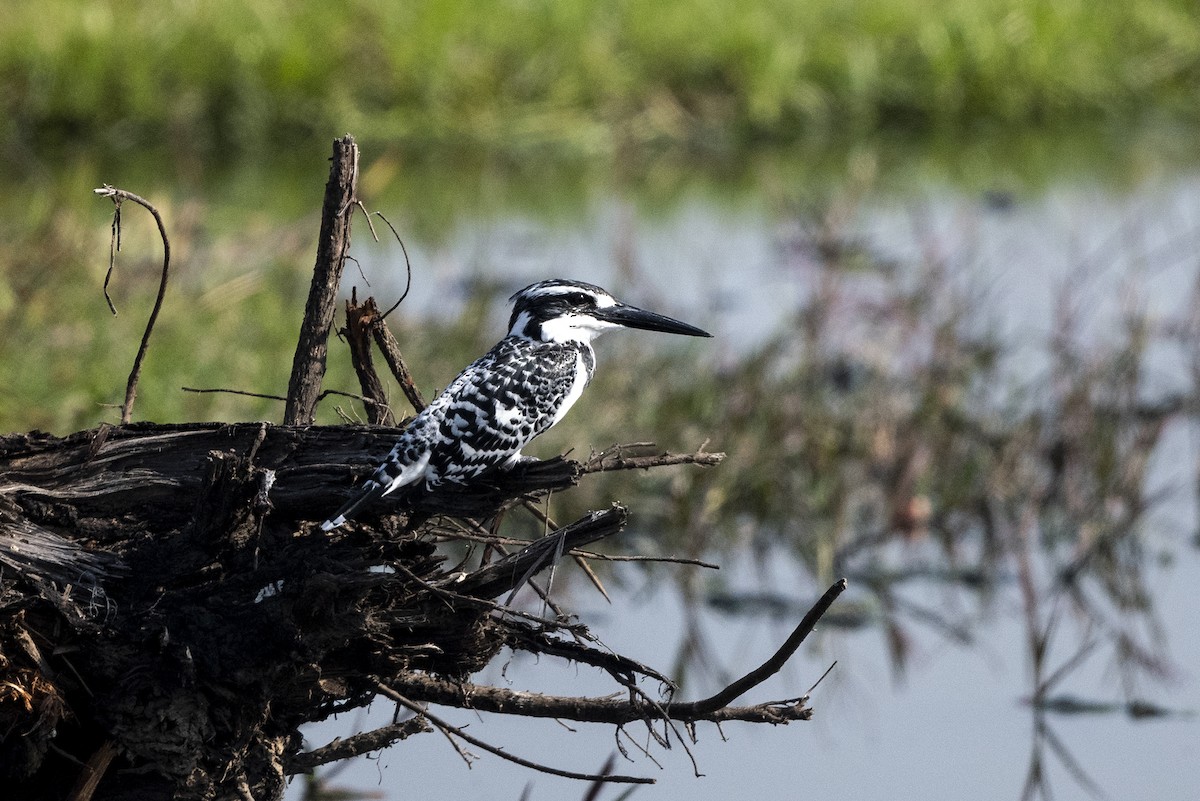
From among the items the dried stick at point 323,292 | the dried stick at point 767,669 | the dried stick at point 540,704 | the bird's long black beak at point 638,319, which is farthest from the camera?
the bird's long black beak at point 638,319

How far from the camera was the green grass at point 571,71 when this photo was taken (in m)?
12.1

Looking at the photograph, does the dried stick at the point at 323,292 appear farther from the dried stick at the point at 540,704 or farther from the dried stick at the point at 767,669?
the dried stick at the point at 767,669

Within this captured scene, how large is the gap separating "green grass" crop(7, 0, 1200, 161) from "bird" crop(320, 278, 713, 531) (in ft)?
23.8

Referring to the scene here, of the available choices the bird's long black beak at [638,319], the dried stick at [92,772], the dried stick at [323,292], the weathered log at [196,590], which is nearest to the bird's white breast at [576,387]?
the bird's long black beak at [638,319]

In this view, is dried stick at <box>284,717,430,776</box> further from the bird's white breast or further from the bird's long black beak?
the bird's long black beak

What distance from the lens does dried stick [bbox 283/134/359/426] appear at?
4273 millimetres

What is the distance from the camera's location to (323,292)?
4.30 meters

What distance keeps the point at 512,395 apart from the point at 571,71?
352 inches

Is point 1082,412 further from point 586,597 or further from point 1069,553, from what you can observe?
point 586,597

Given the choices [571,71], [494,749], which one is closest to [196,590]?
[494,749]

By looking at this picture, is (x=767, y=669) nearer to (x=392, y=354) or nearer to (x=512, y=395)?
(x=512, y=395)

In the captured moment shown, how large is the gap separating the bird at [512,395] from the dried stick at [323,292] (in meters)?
0.31

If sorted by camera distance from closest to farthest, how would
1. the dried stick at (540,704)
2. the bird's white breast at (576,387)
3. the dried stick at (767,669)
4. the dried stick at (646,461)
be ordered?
the dried stick at (767,669) → the dried stick at (646,461) → the dried stick at (540,704) → the bird's white breast at (576,387)

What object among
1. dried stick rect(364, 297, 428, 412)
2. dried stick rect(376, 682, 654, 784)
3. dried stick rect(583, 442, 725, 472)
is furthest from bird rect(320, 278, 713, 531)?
dried stick rect(376, 682, 654, 784)
